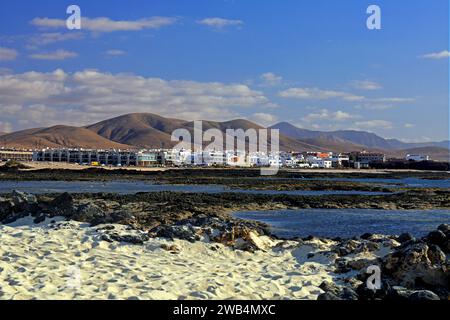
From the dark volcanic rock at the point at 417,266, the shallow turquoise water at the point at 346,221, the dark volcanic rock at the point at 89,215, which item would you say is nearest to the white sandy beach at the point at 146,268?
the dark volcanic rock at the point at 89,215

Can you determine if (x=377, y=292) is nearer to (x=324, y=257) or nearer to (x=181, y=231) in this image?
(x=324, y=257)

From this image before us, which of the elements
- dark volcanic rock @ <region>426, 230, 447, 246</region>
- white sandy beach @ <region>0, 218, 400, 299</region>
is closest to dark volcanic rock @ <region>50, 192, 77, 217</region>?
white sandy beach @ <region>0, 218, 400, 299</region>

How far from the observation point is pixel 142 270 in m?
10.4

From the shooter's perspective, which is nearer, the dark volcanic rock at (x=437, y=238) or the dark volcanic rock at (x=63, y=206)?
the dark volcanic rock at (x=437, y=238)

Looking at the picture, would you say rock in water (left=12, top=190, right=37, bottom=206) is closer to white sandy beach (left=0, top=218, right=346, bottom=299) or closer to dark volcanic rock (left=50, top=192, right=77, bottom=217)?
dark volcanic rock (left=50, top=192, right=77, bottom=217)

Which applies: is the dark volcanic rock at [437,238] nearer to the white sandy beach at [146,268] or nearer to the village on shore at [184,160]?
the white sandy beach at [146,268]

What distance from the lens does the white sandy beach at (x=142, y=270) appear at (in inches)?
355

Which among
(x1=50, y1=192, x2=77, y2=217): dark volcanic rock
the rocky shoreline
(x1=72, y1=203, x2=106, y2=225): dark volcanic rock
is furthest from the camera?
(x1=50, y1=192, x2=77, y2=217): dark volcanic rock

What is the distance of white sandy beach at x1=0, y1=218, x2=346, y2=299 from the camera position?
355 inches

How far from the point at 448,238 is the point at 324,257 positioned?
3065 mm

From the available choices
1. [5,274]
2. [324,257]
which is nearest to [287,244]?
[324,257]

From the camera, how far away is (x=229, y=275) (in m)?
10.5

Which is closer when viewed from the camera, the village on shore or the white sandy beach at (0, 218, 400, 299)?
the white sandy beach at (0, 218, 400, 299)

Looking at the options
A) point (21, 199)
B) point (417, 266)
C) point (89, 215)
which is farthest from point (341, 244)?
point (21, 199)
